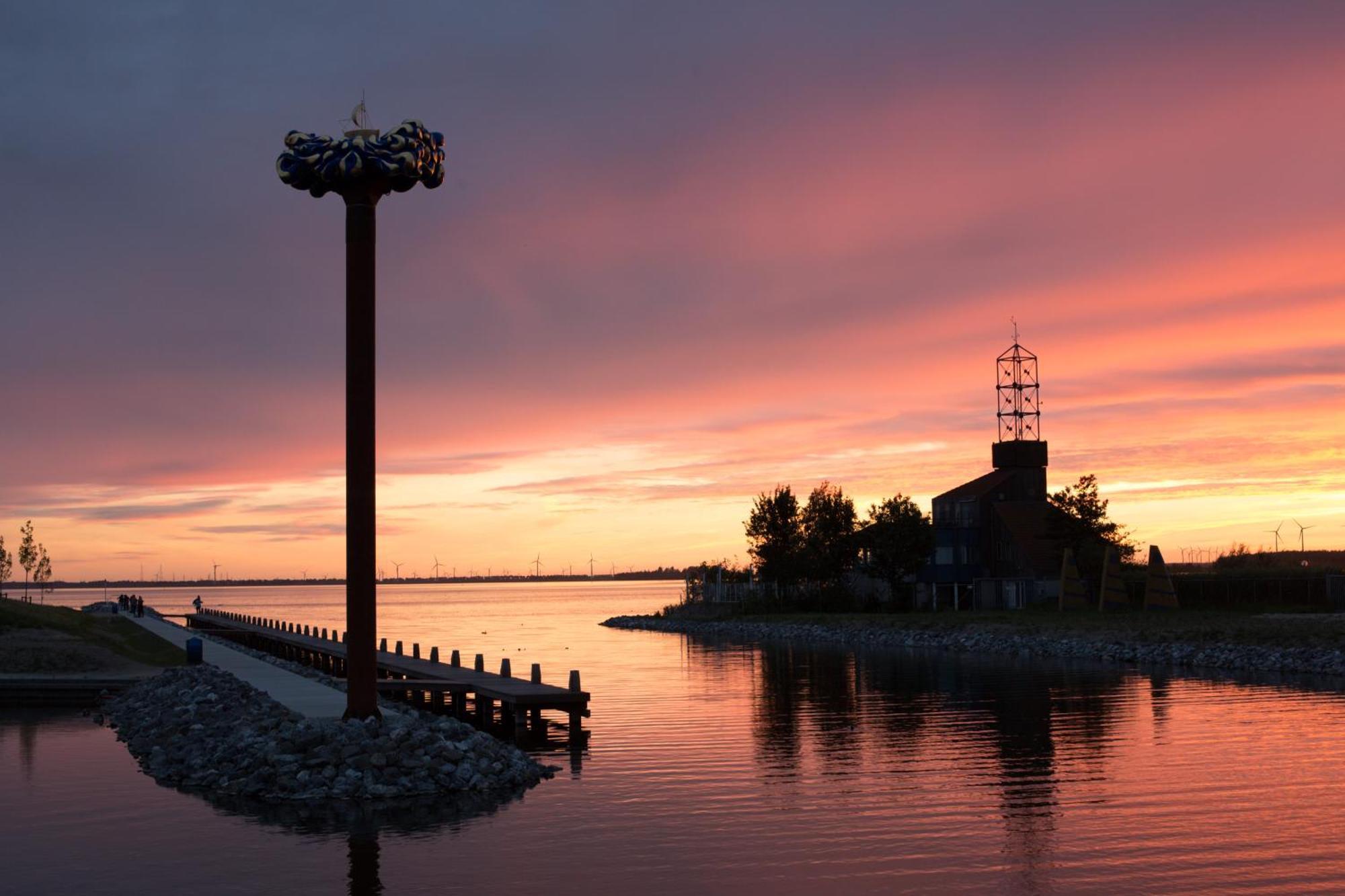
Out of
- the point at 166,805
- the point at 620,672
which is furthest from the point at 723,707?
the point at 166,805

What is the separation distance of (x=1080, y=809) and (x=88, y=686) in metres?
35.1

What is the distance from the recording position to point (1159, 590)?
254 ft

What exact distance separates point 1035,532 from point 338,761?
80256 mm

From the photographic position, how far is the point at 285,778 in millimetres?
23797

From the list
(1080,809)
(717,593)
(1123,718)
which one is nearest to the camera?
(1080,809)

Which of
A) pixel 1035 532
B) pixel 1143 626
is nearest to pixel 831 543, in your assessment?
pixel 1035 532

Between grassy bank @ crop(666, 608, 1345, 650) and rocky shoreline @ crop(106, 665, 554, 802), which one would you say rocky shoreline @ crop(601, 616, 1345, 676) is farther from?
rocky shoreline @ crop(106, 665, 554, 802)

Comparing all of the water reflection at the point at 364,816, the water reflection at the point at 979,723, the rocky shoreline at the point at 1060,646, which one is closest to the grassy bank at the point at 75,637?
the water reflection at the point at 979,723

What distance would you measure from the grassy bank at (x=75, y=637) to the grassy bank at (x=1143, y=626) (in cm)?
4251

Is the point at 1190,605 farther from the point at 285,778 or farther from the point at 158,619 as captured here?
the point at 158,619

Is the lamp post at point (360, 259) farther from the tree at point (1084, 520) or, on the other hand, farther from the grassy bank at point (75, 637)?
the tree at point (1084, 520)

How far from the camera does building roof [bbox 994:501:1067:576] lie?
93.8 metres

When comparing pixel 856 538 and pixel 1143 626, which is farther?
pixel 856 538

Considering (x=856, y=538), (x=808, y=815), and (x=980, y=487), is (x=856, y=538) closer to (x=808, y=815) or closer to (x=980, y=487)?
(x=980, y=487)
